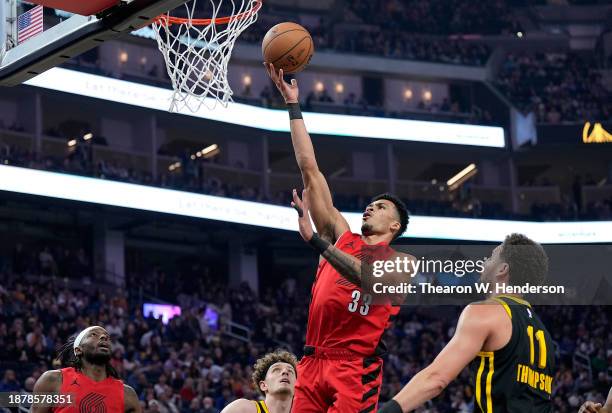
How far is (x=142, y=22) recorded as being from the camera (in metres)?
6.43

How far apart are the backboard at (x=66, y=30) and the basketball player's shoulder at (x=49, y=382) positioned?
76.3 inches

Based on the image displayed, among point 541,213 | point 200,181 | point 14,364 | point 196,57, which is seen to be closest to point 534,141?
point 541,213

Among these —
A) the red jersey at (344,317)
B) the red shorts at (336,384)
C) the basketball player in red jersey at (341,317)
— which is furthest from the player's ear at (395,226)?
the red shorts at (336,384)

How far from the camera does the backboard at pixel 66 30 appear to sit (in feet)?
21.0

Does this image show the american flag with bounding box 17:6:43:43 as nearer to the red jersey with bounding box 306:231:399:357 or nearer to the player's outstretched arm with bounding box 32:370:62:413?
the player's outstretched arm with bounding box 32:370:62:413

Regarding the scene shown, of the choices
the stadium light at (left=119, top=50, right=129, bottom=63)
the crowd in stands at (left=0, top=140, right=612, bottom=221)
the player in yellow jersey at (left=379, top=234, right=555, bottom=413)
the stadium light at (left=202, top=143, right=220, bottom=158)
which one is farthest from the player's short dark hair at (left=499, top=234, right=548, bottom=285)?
the stadium light at (left=202, top=143, right=220, bottom=158)

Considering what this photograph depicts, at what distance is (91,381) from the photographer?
22.8 ft

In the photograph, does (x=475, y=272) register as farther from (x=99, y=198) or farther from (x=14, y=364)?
(x=99, y=198)

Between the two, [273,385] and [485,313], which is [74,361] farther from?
[485,313]

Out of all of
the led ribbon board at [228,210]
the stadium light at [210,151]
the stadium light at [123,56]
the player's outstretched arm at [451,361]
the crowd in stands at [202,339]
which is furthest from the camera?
the stadium light at [210,151]

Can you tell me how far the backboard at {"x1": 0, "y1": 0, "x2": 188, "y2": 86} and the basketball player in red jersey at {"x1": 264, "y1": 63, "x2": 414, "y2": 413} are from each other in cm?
136

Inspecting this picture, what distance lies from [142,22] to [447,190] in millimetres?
26023

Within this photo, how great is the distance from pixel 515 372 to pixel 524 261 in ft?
1.56

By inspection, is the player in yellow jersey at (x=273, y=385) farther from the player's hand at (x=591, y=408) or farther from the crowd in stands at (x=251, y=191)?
the crowd in stands at (x=251, y=191)
